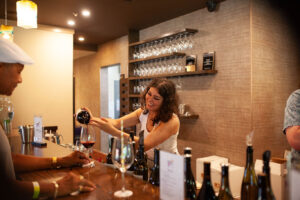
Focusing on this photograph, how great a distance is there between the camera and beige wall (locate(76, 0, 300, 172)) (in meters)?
3.15

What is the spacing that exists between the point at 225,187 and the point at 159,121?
129 cm

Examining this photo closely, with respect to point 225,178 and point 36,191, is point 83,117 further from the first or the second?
point 225,178

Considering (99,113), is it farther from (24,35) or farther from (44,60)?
(24,35)

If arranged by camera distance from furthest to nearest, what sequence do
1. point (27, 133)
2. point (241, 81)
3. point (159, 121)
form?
point (241, 81) → point (27, 133) → point (159, 121)

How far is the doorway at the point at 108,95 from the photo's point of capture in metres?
6.55

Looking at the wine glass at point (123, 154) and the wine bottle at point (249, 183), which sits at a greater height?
the wine glass at point (123, 154)

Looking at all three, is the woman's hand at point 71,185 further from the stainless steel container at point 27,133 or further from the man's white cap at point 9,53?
the stainless steel container at point 27,133

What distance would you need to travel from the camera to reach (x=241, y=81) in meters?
3.20

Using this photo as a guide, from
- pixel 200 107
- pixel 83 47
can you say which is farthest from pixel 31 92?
pixel 200 107

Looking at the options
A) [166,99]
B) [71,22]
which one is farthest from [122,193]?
[71,22]

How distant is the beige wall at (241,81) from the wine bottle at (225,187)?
87.3 inches

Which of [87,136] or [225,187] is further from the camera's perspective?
[87,136]

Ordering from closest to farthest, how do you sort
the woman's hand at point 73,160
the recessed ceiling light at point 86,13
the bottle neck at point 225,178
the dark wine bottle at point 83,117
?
the bottle neck at point 225,178
the woman's hand at point 73,160
the dark wine bottle at point 83,117
the recessed ceiling light at point 86,13

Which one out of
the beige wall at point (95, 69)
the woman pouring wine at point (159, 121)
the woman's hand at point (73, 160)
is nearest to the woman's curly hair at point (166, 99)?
the woman pouring wine at point (159, 121)
